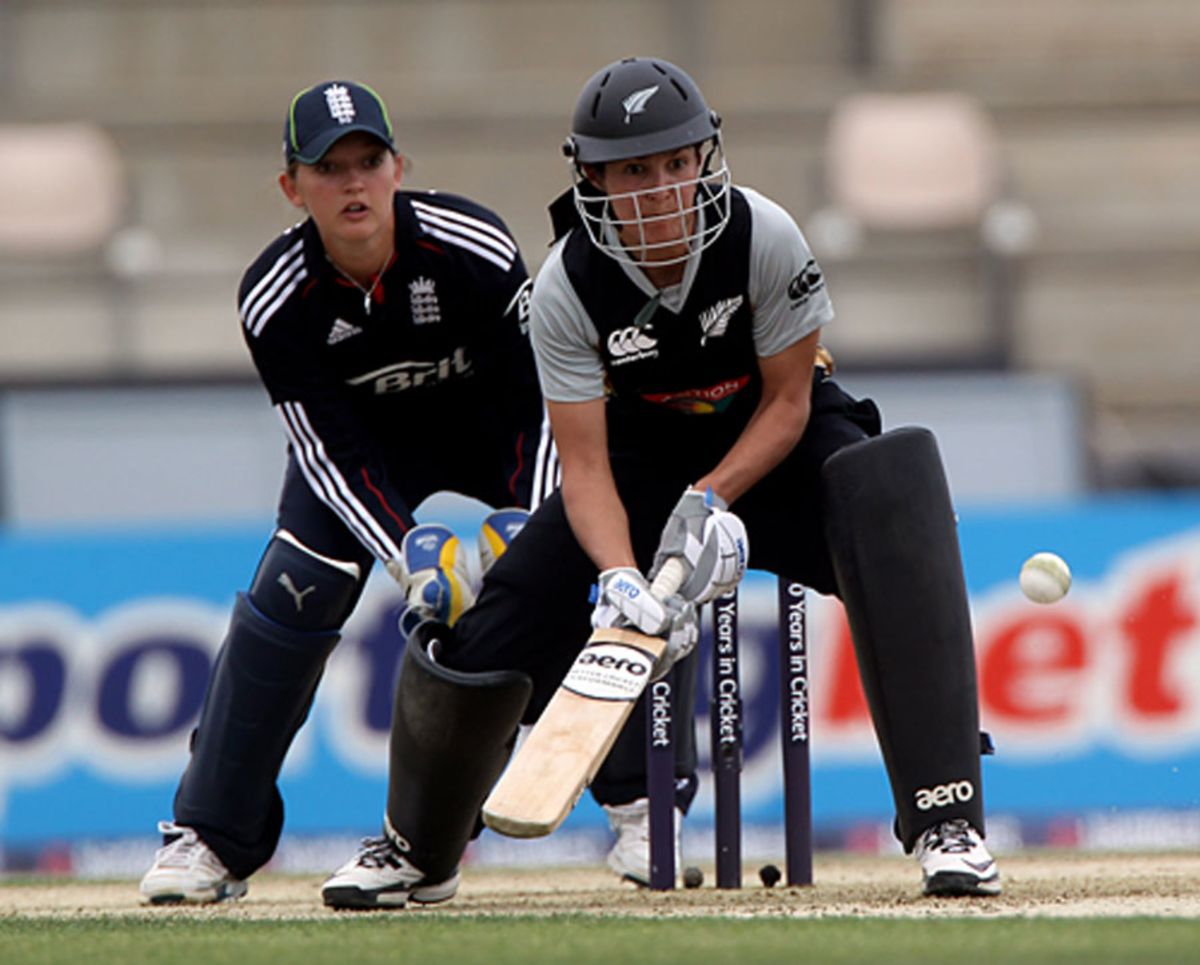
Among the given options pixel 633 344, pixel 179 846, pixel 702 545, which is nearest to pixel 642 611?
pixel 702 545

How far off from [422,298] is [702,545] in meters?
0.97

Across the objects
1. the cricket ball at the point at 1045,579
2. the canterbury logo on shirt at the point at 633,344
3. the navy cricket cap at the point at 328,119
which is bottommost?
the cricket ball at the point at 1045,579

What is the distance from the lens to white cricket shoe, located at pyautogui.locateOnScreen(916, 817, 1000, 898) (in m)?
3.86

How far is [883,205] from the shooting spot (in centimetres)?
1102

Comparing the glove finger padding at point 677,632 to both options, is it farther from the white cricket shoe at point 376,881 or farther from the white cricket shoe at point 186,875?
the white cricket shoe at point 186,875

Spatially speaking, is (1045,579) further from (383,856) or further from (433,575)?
(383,856)

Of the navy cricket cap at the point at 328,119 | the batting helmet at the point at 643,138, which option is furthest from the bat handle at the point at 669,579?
the navy cricket cap at the point at 328,119

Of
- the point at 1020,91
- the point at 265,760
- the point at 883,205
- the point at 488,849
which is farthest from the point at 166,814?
the point at 1020,91

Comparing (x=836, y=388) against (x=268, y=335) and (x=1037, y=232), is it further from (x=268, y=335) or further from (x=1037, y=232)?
(x=1037, y=232)

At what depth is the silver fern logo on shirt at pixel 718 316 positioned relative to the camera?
398 centimetres

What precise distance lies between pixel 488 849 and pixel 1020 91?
5.84 meters

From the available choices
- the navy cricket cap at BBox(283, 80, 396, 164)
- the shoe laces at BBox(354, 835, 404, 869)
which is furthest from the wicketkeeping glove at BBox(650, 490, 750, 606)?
the navy cricket cap at BBox(283, 80, 396, 164)

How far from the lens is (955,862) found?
3865 mm

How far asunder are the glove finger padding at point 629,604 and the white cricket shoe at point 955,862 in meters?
0.59
